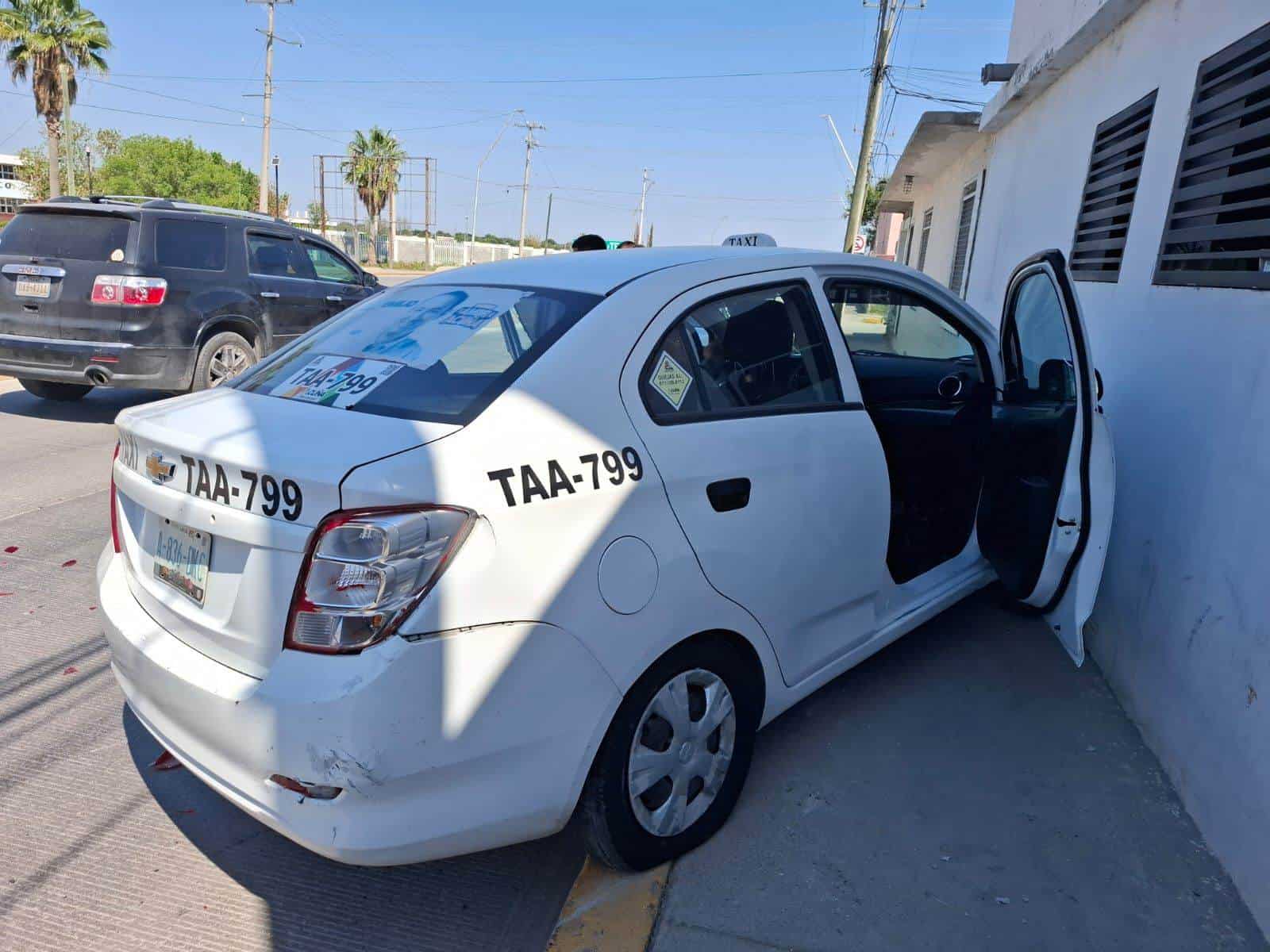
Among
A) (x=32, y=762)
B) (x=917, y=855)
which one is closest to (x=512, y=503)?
(x=917, y=855)

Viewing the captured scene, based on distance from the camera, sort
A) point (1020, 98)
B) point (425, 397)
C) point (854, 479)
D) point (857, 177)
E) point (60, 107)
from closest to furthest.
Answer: point (425, 397) < point (854, 479) < point (1020, 98) < point (857, 177) < point (60, 107)

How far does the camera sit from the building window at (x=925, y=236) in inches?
740

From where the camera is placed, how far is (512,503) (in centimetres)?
197

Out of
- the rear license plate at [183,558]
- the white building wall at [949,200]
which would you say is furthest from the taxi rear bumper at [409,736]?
the white building wall at [949,200]

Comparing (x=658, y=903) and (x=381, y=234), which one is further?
(x=381, y=234)

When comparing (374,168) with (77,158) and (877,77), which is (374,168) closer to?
(77,158)

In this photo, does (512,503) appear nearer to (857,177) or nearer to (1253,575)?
(1253,575)

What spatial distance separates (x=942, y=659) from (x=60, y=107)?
1742 inches

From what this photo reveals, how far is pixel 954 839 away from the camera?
2.67 metres

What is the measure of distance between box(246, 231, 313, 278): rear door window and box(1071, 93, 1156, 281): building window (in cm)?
683

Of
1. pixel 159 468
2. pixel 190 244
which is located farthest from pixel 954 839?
pixel 190 244

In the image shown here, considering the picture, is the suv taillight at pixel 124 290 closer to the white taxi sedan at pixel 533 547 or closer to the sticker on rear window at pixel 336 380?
the white taxi sedan at pixel 533 547

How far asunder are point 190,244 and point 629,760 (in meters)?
7.19

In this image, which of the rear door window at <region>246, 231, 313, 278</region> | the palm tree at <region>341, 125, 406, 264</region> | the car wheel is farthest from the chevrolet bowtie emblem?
the palm tree at <region>341, 125, 406, 264</region>
